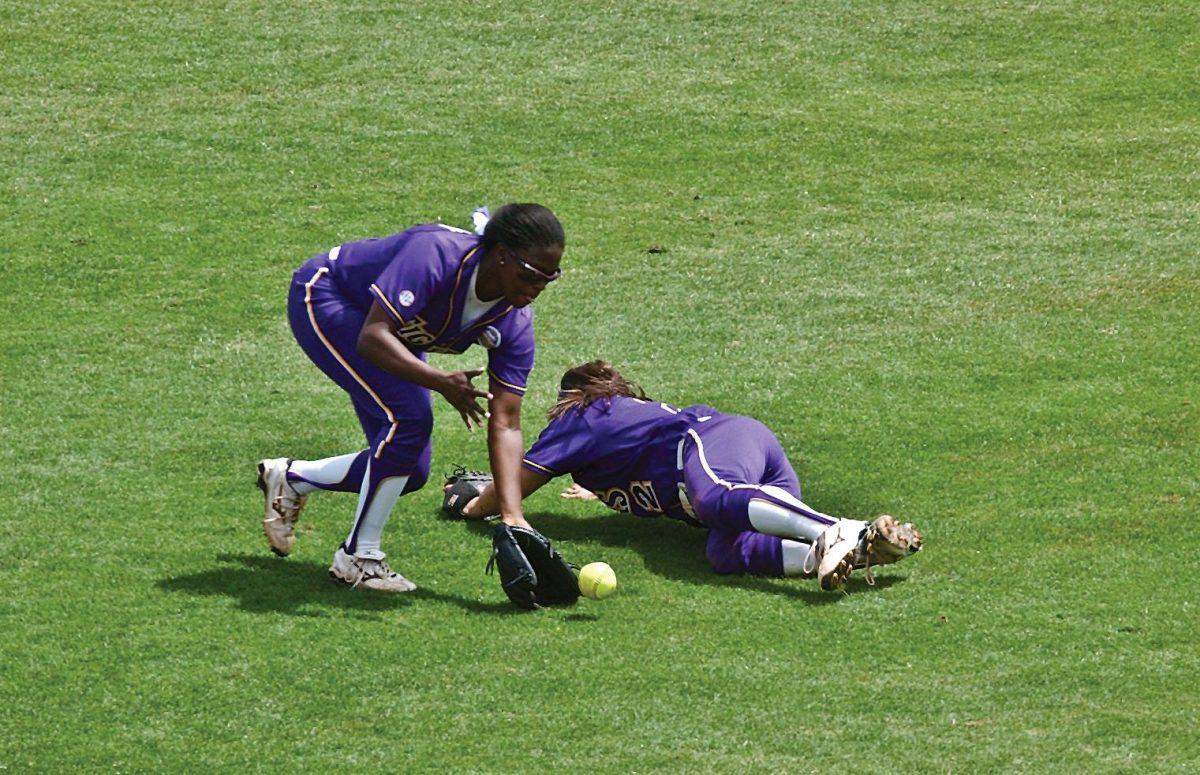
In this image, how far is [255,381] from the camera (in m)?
10.7

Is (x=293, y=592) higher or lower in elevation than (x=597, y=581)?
lower

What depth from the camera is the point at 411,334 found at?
7289 millimetres

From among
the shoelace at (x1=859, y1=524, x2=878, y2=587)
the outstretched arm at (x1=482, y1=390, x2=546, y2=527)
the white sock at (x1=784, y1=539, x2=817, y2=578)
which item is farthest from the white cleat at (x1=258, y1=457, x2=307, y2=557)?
the shoelace at (x1=859, y1=524, x2=878, y2=587)

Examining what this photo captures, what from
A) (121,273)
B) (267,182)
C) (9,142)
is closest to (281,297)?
(121,273)

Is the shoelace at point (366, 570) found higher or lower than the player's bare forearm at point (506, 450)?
lower

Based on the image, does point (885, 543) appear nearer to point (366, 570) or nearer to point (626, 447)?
point (626, 447)

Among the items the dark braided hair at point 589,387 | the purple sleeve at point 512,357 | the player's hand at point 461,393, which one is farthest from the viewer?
the dark braided hair at point 589,387

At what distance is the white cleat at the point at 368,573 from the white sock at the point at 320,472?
422 millimetres

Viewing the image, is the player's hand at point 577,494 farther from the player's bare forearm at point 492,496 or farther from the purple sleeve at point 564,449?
the purple sleeve at point 564,449

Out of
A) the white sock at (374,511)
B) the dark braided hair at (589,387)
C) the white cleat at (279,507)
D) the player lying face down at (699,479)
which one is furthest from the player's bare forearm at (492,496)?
the white cleat at (279,507)

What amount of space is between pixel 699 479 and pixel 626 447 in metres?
0.53

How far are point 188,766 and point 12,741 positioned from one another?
2.25 feet

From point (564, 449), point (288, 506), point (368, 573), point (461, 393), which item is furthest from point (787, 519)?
point (288, 506)

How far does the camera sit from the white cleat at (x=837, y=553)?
7.30 meters
